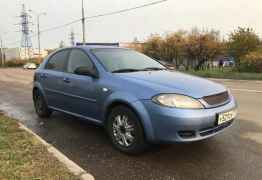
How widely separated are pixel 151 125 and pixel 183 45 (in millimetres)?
29379

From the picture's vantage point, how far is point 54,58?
588cm

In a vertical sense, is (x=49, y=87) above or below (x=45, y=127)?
above

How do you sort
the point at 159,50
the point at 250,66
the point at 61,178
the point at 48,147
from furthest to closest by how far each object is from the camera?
the point at 159,50 → the point at 250,66 → the point at 48,147 → the point at 61,178

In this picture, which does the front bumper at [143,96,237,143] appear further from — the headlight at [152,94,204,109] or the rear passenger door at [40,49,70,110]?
the rear passenger door at [40,49,70,110]

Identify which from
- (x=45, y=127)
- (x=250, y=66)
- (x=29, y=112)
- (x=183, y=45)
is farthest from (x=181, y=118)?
(x=183, y=45)

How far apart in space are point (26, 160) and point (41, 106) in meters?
2.80

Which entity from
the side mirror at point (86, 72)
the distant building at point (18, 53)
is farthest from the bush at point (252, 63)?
the distant building at point (18, 53)

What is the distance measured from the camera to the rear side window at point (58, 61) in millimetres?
5434

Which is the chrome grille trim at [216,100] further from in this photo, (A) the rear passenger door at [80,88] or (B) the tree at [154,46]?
(B) the tree at [154,46]

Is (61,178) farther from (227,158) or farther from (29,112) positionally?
(29,112)

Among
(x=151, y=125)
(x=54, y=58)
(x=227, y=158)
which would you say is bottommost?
(x=227, y=158)

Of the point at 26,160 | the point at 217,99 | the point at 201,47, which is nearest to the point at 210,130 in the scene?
the point at 217,99

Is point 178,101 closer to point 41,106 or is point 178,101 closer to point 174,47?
point 41,106

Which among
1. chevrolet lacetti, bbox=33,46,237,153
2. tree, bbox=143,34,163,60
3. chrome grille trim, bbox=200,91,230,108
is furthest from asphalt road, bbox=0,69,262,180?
tree, bbox=143,34,163,60
